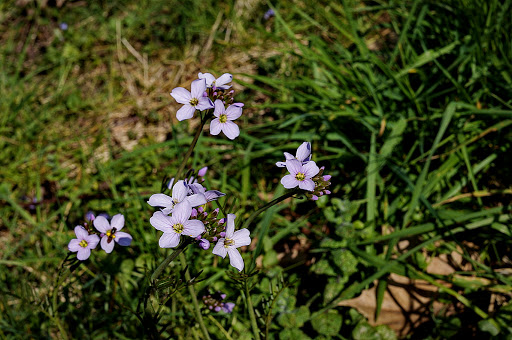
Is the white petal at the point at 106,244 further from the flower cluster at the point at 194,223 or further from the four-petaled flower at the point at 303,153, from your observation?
the four-petaled flower at the point at 303,153

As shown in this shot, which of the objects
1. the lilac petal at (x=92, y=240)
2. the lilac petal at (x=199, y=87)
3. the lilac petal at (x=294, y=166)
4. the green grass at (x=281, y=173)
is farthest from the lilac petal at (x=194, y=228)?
the lilac petal at (x=92, y=240)

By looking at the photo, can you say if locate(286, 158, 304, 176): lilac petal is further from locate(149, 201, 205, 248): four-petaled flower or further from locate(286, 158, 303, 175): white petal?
locate(149, 201, 205, 248): four-petaled flower

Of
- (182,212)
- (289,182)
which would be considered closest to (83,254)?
(182,212)

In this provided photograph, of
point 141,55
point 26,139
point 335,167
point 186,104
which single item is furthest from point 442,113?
point 26,139

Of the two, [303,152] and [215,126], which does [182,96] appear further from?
[303,152]

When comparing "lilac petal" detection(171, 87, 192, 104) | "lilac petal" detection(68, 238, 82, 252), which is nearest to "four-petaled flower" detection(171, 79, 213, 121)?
"lilac petal" detection(171, 87, 192, 104)

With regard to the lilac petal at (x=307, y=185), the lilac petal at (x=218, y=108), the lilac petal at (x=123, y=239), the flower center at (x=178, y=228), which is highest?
the lilac petal at (x=218, y=108)
